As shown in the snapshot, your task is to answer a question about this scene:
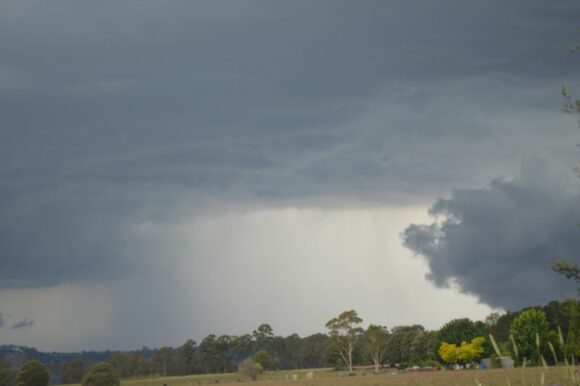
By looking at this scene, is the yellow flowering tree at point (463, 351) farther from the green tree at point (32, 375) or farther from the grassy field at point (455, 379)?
the green tree at point (32, 375)

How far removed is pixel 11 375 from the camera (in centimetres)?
15112

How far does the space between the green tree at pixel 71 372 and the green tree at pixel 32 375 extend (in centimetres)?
5745

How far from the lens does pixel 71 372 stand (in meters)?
182

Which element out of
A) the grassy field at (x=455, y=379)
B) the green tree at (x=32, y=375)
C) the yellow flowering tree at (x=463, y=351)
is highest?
the yellow flowering tree at (x=463, y=351)

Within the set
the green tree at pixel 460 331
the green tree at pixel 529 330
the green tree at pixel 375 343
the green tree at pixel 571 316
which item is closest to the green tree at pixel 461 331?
the green tree at pixel 460 331

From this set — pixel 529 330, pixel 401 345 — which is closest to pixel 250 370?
pixel 401 345

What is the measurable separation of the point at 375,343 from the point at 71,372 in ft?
260

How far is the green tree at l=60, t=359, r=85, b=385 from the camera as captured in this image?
18131 centimetres

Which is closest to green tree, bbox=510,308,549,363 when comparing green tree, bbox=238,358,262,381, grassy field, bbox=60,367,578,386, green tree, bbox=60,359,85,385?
grassy field, bbox=60,367,578,386

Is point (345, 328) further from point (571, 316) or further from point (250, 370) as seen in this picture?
point (571, 316)

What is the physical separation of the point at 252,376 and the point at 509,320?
56960mm

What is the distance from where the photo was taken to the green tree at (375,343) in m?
158

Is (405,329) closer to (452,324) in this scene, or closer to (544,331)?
(452,324)

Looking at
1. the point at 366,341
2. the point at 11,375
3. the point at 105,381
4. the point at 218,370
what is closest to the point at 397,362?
the point at 366,341
